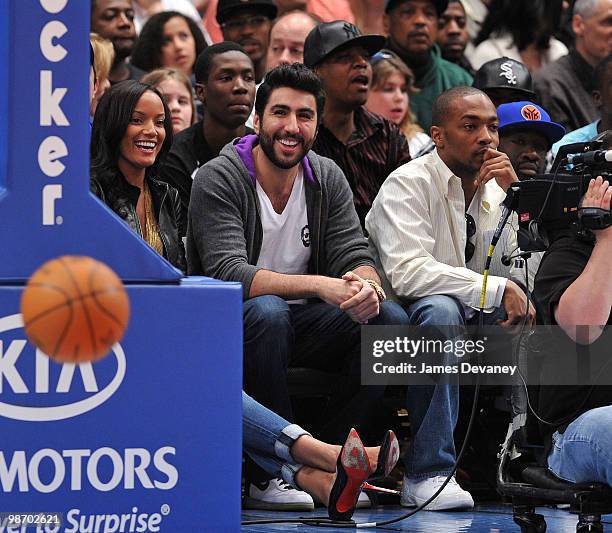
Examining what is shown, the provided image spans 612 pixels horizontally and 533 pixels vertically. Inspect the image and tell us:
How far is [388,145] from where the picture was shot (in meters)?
6.07

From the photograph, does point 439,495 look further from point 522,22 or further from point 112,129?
point 522,22

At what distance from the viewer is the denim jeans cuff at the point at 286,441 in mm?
4465

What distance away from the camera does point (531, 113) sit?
579 centimetres

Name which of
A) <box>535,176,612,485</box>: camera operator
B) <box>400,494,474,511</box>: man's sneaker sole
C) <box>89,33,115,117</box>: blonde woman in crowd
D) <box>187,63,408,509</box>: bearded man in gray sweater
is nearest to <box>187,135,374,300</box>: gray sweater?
<box>187,63,408,509</box>: bearded man in gray sweater

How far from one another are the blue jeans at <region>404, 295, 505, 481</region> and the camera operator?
991 millimetres

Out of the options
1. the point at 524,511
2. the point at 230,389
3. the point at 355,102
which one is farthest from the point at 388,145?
the point at 230,389

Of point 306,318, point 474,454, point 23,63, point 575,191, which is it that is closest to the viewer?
point 23,63

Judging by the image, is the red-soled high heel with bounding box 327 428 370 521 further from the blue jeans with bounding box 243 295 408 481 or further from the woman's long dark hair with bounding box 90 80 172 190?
the woman's long dark hair with bounding box 90 80 172 190

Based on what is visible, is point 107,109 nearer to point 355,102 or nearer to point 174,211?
point 174,211

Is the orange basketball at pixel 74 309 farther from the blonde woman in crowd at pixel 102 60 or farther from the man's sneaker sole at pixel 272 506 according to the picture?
the blonde woman in crowd at pixel 102 60

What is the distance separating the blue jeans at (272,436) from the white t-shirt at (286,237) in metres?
0.78

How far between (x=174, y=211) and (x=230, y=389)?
2279mm

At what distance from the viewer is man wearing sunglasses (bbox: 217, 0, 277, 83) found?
749 cm

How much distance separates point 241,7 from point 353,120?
1.75m
